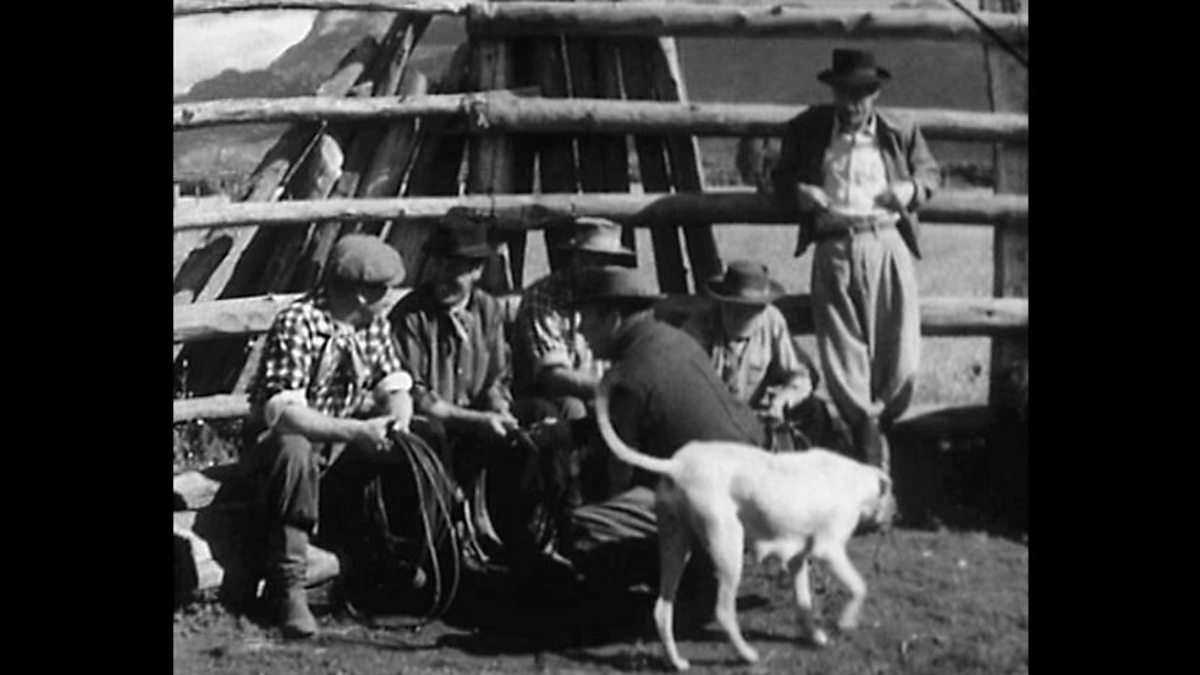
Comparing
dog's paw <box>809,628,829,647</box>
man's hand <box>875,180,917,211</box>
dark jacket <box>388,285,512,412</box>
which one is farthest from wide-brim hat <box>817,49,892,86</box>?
dog's paw <box>809,628,829,647</box>

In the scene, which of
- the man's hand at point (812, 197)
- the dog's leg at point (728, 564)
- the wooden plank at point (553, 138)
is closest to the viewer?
the dog's leg at point (728, 564)

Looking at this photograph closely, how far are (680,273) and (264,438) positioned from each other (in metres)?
1.71

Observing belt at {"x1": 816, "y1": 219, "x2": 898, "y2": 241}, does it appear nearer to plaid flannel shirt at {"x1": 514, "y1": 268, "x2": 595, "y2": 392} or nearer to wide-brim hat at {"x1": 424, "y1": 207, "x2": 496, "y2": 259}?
plaid flannel shirt at {"x1": 514, "y1": 268, "x2": 595, "y2": 392}

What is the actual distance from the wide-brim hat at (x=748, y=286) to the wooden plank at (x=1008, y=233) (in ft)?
3.09

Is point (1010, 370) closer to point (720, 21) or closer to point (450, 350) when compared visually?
point (720, 21)

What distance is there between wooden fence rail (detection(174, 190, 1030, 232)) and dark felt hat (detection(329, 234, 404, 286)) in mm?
195

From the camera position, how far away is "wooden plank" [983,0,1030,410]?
793 cm

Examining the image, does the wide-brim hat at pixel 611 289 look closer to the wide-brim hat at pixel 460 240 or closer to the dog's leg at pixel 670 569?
the wide-brim hat at pixel 460 240

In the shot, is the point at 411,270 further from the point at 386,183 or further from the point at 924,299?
the point at 924,299

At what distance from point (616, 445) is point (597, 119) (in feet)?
4.26

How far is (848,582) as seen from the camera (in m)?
7.64

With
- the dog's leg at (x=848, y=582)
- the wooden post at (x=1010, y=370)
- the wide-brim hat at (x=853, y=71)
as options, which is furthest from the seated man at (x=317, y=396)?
the wooden post at (x=1010, y=370)

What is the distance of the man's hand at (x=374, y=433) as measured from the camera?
7.70 metres
